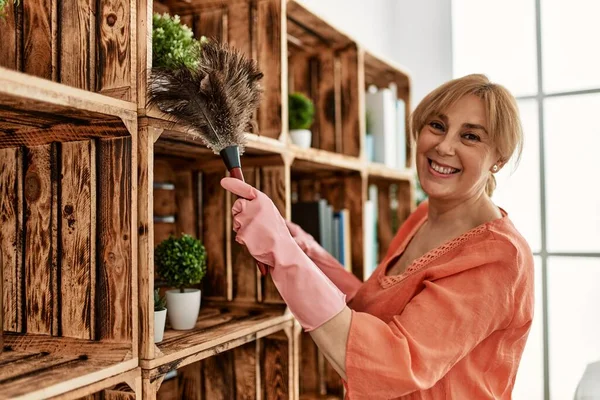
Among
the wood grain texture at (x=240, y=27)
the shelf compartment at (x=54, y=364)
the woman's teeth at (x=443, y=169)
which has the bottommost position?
the shelf compartment at (x=54, y=364)

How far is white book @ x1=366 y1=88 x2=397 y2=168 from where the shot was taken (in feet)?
7.73

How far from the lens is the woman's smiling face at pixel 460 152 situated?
1.43 m

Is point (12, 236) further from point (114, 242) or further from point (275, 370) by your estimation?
point (275, 370)

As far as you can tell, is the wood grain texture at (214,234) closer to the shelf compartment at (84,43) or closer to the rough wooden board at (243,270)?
the rough wooden board at (243,270)

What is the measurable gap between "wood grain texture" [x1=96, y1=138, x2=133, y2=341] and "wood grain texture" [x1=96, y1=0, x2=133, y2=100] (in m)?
0.10

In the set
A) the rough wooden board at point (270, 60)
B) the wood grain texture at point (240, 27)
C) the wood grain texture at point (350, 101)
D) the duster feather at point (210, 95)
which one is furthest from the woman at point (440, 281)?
the wood grain texture at point (240, 27)

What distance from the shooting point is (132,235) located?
1.04 meters

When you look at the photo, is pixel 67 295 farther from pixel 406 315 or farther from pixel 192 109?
pixel 406 315

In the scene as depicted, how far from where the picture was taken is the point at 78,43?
1.05m

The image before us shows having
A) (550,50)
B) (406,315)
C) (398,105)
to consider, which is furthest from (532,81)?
(406,315)

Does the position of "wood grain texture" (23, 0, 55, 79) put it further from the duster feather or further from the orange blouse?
the orange blouse

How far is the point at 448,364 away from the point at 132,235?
73cm

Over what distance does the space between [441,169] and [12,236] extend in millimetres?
1063

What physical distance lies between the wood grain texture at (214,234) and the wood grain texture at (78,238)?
0.54 m
